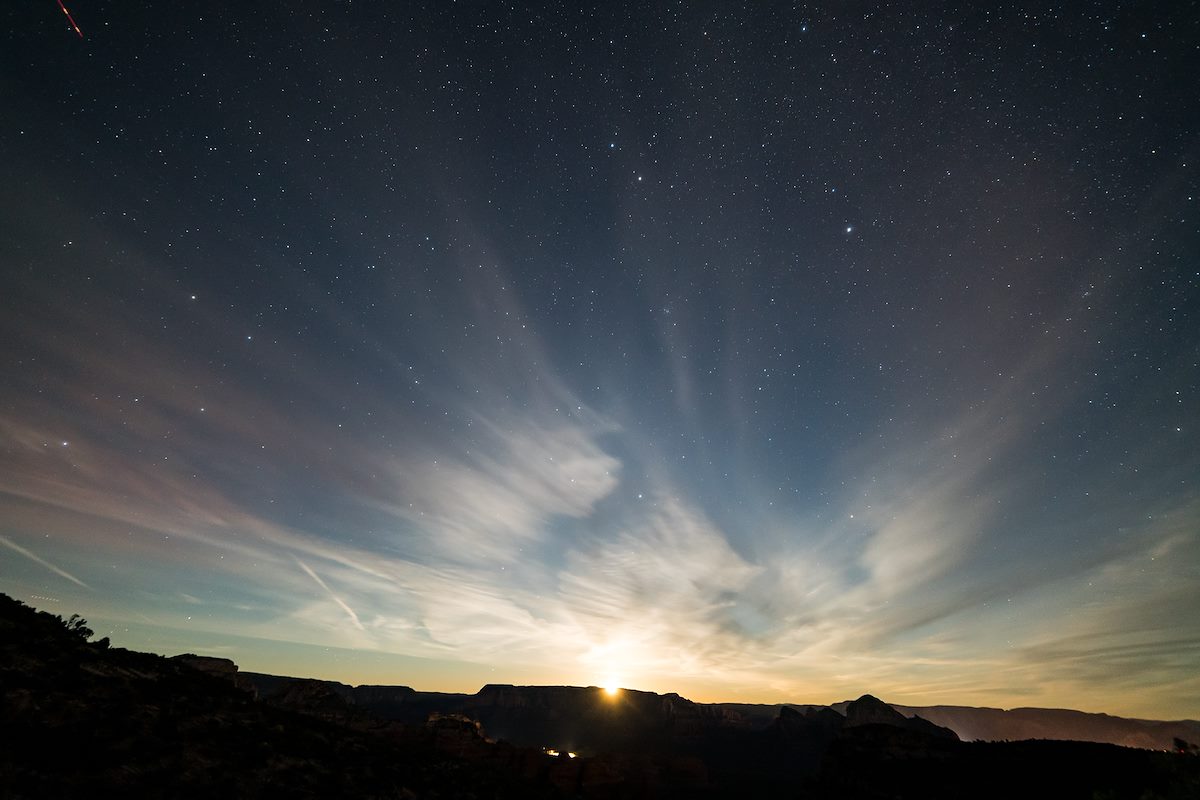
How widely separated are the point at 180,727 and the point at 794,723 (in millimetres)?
186242

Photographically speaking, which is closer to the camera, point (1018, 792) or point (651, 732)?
point (1018, 792)

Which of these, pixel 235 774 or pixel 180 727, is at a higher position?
pixel 180 727

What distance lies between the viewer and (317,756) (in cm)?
3284

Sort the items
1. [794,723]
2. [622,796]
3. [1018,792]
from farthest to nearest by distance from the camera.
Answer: [794,723] → [622,796] → [1018,792]

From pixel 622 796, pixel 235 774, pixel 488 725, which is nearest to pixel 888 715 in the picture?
pixel 622 796

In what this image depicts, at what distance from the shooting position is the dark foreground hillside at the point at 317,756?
72.1 feet

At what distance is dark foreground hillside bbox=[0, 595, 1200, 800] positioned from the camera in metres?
22.0

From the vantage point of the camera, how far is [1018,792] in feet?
170

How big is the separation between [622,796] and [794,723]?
10153cm

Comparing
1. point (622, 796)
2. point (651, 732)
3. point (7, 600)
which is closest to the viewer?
point (7, 600)

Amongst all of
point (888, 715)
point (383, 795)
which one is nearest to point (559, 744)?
point (888, 715)

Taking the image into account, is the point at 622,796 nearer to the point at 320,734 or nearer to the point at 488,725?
the point at 320,734

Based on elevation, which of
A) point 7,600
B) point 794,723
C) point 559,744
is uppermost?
point 7,600

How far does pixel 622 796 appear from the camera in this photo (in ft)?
293
